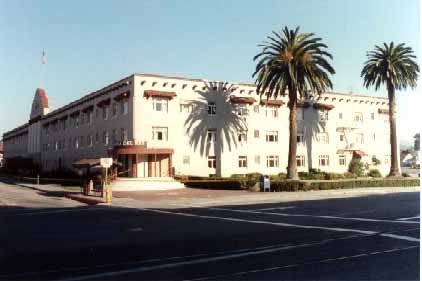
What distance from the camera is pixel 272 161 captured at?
52.4 metres

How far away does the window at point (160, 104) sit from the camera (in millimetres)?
45188

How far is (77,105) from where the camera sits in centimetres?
5972

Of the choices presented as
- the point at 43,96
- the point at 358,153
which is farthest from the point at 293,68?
the point at 43,96

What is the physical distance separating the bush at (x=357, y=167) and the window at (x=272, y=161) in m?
10.4

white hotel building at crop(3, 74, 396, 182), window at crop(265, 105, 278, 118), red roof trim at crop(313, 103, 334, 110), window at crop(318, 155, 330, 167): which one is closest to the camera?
white hotel building at crop(3, 74, 396, 182)

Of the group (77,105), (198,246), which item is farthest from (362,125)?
(198,246)

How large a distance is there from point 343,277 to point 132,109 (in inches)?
1471

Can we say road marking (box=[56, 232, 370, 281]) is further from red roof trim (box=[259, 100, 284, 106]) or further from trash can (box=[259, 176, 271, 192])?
red roof trim (box=[259, 100, 284, 106])

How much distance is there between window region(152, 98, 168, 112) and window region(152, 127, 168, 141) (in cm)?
177

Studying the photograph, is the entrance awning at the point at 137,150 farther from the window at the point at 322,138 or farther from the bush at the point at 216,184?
the window at the point at 322,138

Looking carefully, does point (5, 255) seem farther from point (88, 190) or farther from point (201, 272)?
point (88, 190)

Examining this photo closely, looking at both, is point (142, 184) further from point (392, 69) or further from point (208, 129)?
point (392, 69)

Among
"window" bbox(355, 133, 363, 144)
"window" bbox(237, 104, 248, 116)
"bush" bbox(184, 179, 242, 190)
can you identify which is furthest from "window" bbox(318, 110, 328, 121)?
"bush" bbox(184, 179, 242, 190)

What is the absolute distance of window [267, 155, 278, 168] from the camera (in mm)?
52094
